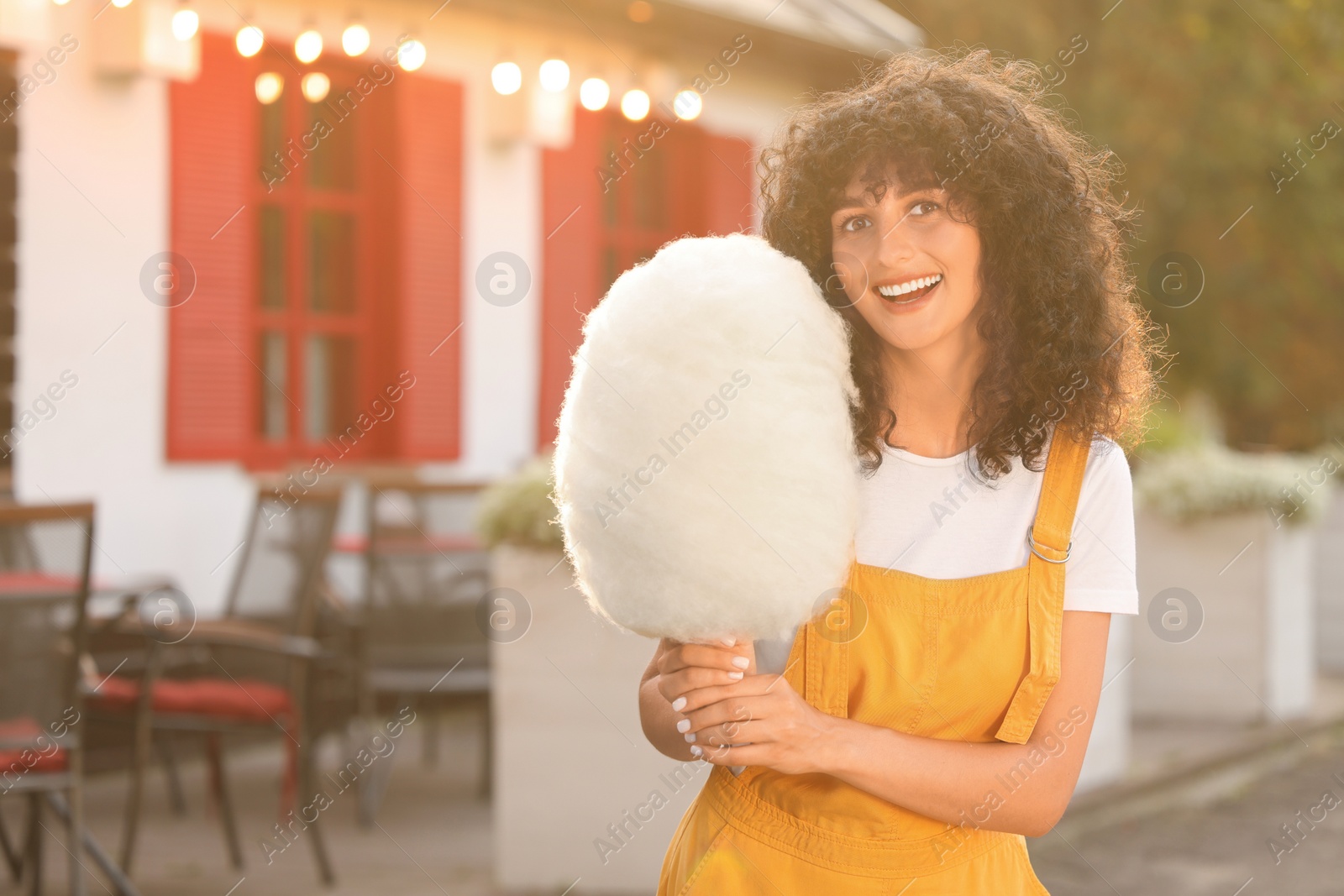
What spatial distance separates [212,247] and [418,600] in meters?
2.23

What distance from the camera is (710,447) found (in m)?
1.67

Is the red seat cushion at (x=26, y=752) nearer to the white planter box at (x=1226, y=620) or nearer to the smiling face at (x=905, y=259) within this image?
the smiling face at (x=905, y=259)

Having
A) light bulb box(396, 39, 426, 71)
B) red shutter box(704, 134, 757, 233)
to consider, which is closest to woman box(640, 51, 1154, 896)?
light bulb box(396, 39, 426, 71)

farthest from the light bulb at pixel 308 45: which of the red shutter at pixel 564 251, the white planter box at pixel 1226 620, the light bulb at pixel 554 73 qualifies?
the white planter box at pixel 1226 620

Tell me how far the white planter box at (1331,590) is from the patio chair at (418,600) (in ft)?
24.4

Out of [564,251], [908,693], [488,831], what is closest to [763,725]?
[908,693]

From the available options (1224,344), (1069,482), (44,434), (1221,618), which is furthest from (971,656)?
(1224,344)

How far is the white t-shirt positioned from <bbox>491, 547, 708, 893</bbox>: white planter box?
281 centimetres

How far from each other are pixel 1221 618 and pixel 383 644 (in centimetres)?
505

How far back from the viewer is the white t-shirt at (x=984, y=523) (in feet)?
6.12

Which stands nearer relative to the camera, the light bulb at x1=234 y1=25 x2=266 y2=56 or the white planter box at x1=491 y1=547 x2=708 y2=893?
the white planter box at x1=491 y1=547 x2=708 y2=893

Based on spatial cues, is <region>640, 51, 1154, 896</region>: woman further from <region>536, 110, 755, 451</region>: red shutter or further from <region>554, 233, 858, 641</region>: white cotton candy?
<region>536, 110, 755, 451</region>: red shutter

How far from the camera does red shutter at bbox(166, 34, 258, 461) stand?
6.72 metres

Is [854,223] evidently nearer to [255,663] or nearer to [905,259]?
[905,259]
